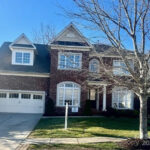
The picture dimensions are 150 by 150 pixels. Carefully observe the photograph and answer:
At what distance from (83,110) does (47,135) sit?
28.2ft

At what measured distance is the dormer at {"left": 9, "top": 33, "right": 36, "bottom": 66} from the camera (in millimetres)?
18016

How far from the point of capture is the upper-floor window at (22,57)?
18.1 m

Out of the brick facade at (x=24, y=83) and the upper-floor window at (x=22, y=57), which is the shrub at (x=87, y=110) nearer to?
the brick facade at (x=24, y=83)

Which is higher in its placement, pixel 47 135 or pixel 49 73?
pixel 49 73

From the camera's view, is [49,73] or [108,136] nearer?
[108,136]

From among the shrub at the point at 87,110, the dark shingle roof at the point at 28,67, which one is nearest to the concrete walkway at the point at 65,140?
the shrub at the point at 87,110

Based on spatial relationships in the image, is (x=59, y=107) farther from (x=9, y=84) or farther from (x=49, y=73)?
(x=9, y=84)

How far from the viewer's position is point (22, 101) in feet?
57.9

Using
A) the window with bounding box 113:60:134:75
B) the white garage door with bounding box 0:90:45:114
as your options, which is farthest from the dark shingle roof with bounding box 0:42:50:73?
the window with bounding box 113:60:134:75

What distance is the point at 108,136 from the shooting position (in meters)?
8.90

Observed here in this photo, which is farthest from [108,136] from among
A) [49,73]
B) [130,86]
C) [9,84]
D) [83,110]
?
[9,84]

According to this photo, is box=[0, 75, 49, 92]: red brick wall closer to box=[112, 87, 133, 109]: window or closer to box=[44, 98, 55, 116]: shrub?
box=[44, 98, 55, 116]: shrub

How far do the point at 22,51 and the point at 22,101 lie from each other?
5.09 meters

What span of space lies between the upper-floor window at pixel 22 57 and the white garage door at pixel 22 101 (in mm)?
3076
